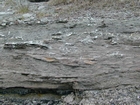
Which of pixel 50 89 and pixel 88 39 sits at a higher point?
pixel 88 39

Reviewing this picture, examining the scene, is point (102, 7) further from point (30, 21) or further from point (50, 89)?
point (50, 89)

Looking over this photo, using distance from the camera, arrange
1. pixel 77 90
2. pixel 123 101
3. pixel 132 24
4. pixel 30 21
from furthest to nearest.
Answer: pixel 30 21, pixel 132 24, pixel 77 90, pixel 123 101

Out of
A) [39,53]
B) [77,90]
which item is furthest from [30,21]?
[77,90]

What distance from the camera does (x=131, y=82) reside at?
6.41 m

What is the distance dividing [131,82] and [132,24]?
161cm

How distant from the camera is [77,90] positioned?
21.5ft

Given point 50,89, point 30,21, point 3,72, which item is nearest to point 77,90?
point 50,89

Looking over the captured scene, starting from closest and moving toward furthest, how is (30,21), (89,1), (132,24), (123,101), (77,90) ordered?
(123,101) → (77,90) → (132,24) → (30,21) → (89,1)

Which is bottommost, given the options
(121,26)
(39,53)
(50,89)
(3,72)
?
(50,89)

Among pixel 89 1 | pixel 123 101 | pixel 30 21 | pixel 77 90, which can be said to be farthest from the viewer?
pixel 89 1

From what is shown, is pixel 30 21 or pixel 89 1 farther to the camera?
pixel 89 1

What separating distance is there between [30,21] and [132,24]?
296 centimetres

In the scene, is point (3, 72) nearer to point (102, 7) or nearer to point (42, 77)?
point (42, 77)

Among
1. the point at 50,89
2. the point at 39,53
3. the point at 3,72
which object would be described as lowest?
the point at 50,89
